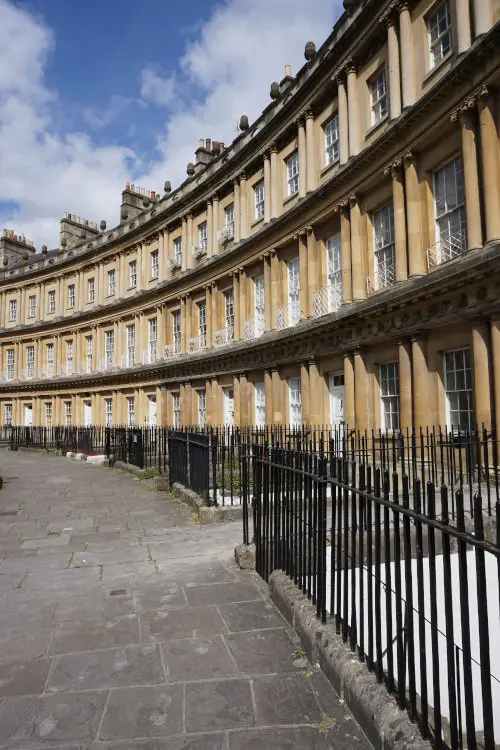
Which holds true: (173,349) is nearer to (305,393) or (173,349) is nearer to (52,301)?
(305,393)

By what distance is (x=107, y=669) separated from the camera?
3336 mm

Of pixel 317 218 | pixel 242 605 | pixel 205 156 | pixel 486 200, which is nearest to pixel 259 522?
pixel 242 605

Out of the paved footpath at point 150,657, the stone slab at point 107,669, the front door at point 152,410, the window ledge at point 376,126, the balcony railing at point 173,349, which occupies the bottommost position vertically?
the paved footpath at point 150,657

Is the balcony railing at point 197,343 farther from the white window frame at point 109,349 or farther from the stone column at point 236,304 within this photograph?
the white window frame at point 109,349

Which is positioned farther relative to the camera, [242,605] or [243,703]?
[242,605]

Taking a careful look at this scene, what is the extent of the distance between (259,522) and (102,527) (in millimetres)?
3656

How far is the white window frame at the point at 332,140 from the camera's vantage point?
1597cm

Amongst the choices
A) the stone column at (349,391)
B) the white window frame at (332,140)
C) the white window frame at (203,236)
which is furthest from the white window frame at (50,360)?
the stone column at (349,391)

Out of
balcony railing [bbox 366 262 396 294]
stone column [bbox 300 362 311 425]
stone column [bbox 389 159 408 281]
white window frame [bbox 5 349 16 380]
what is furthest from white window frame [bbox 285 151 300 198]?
white window frame [bbox 5 349 16 380]

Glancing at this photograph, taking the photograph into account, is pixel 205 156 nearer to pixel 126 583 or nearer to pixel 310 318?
pixel 310 318

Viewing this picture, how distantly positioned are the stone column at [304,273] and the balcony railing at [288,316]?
0.86 m

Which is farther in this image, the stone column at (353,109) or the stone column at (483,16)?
the stone column at (353,109)

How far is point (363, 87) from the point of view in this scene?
47.5ft

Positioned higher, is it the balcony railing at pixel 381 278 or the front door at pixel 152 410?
the balcony railing at pixel 381 278
